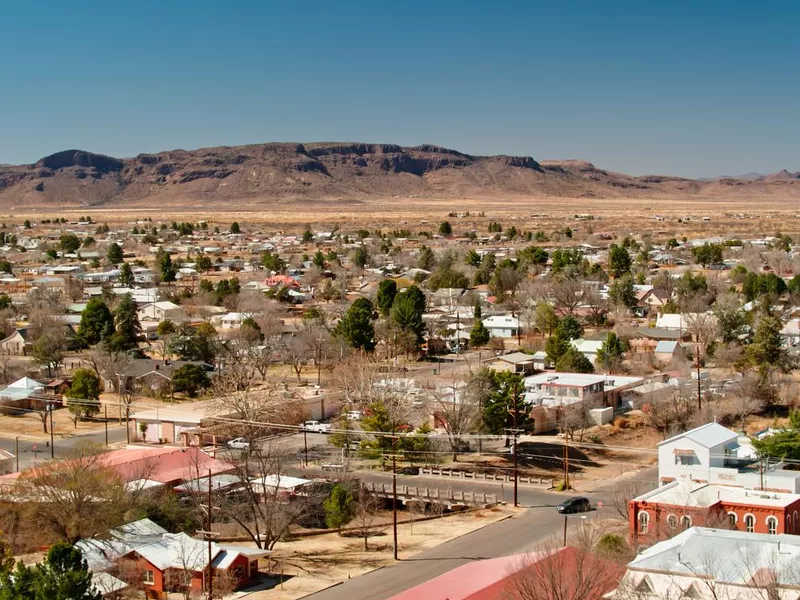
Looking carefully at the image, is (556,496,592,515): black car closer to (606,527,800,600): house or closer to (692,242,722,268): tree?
(606,527,800,600): house

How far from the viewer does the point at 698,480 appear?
35312 mm

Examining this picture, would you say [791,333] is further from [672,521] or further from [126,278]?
[126,278]

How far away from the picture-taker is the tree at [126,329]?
60888 millimetres

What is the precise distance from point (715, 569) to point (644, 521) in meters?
7.82

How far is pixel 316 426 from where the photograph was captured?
47.2m

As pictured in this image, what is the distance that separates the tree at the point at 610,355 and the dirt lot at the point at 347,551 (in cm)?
2111

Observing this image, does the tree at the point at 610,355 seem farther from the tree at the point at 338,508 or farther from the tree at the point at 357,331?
the tree at the point at 338,508

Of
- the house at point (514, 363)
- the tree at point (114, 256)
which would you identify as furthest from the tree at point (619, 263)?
the tree at point (114, 256)

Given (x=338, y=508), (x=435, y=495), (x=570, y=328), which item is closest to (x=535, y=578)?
(x=338, y=508)

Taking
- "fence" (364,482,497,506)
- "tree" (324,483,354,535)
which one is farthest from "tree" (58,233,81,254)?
"tree" (324,483,354,535)

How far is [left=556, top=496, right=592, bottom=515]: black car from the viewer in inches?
1361

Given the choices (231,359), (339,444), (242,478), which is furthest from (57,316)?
(242,478)

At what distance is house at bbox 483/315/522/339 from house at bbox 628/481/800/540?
36.9 m

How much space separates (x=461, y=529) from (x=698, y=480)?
759cm
